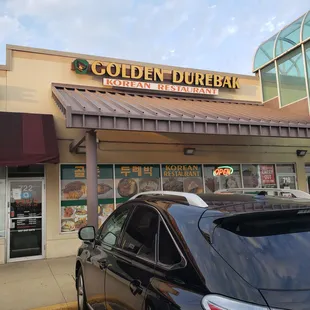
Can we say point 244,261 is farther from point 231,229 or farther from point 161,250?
point 161,250

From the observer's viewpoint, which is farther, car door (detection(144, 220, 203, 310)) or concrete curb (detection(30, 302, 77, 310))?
concrete curb (detection(30, 302, 77, 310))

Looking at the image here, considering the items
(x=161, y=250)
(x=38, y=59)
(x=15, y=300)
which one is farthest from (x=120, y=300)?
(x=38, y=59)

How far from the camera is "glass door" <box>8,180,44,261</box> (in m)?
9.16

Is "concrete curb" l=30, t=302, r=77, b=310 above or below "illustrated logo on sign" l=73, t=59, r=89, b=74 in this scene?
below

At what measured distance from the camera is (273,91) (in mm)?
13539

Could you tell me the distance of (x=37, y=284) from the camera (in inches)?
264

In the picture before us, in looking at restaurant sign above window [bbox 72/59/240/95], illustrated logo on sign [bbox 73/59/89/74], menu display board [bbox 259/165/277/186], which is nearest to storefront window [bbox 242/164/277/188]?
menu display board [bbox 259/165/277/186]

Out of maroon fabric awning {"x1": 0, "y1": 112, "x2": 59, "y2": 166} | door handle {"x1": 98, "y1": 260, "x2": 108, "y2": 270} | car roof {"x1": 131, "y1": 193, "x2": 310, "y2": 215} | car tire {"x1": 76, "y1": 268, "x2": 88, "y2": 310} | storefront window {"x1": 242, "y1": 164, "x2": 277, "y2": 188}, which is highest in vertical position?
maroon fabric awning {"x1": 0, "y1": 112, "x2": 59, "y2": 166}

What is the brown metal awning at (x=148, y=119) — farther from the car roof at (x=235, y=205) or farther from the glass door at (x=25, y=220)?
the car roof at (x=235, y=205)

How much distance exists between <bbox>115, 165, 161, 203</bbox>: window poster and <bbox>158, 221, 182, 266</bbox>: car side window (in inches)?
309

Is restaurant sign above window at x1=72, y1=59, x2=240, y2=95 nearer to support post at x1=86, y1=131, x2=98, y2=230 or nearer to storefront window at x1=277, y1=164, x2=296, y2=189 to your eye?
storefront window at x1=277, y1=164, x2=296, y2=189

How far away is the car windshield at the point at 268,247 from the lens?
6.64ft

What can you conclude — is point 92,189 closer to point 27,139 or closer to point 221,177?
point 27,139

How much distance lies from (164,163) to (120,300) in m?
8.19
